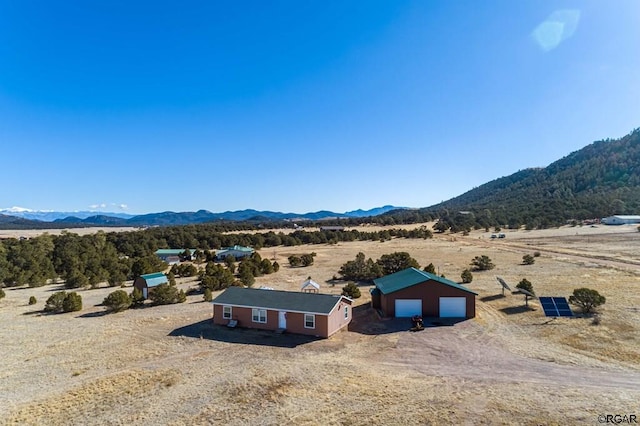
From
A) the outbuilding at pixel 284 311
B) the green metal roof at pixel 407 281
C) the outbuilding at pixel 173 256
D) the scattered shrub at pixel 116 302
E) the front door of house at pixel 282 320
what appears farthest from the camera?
the outbuilding at pixel 173 256

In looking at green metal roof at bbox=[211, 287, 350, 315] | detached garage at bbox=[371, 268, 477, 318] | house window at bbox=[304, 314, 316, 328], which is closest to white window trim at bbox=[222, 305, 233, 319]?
green metal roof at bbox=[211, 287, 350, 315]

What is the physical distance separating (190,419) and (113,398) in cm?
459

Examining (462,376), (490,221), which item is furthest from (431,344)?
(490,221)

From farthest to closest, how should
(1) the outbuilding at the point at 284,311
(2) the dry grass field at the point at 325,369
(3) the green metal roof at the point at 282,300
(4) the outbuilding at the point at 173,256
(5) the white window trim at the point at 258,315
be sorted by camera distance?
(4) the outbuilding at the point at 173,256 < (5) the white window trim at the point at 258,315 < (3) the green metal roof at the point at 282,300 < (1) the outbuilding at the point at 284,311 < (2) the dry grass field at the point at 325,369

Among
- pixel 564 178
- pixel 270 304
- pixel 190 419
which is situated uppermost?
Result: pixel 564 178

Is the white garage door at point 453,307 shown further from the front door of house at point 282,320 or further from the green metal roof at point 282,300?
the front door of house at point 282,320

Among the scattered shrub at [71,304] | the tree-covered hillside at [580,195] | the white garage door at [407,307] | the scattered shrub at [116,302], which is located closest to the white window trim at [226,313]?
the scattered shrub at [116,302]

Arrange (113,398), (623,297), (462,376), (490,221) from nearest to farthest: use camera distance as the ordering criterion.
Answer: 1. (113,398)
2. (462,376)
3. (623,297)
4. (490,221)

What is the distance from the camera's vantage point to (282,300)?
86.7 ft

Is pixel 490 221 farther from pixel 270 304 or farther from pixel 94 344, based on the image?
pixel 94 344

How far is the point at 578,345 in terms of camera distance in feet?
70.3

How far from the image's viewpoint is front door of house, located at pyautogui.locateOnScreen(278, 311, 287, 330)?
84.0 feet

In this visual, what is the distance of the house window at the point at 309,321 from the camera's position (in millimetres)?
24688

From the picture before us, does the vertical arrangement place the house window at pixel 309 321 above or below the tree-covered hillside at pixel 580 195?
below
